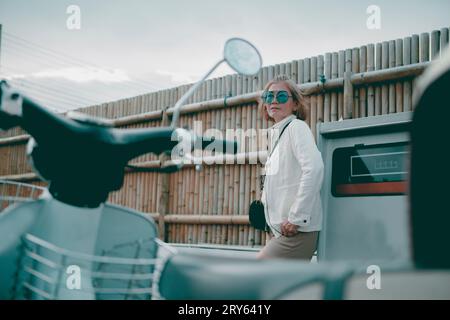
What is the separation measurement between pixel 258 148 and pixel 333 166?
2542mm

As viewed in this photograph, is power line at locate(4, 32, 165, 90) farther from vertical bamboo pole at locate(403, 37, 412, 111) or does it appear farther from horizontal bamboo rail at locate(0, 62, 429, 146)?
vertical bamboo pole at locate(403, 37, 412, 111)

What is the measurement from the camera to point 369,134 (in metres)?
2.13

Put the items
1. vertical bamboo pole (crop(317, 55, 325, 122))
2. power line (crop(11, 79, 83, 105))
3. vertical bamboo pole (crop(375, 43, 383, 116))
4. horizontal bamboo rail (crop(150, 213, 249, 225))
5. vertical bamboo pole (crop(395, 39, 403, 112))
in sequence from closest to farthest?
power line (crop(11, 79, 83, 105)), vertical bamboo pole (crop(395, 39, 403, 112)), vertical bamboo pole (crop(375, 43, 383, 116)), vertical bamboo pole (crop(317, 55, 325, 122)), horizontal bamboo rail (crop(150, 213, 249, 225))

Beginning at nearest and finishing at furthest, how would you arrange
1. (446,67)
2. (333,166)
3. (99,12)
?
(446,67), (99,12), (333,166)

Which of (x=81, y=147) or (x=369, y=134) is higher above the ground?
(x=369, y=134)

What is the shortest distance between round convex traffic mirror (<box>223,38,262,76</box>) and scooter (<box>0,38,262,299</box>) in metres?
0.11

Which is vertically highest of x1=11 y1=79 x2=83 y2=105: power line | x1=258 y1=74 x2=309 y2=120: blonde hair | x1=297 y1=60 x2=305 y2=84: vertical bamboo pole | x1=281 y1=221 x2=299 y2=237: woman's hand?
x1=297 y1=60 x2=305 y2=84: vertical bamboo pole

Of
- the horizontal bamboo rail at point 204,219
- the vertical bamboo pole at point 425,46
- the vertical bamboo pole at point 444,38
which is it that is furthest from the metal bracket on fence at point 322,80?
the horizontal bamboo rail at point 204,219

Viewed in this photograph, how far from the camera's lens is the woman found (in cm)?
169

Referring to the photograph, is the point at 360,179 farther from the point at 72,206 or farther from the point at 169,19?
the point at 72,206

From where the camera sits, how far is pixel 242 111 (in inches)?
192

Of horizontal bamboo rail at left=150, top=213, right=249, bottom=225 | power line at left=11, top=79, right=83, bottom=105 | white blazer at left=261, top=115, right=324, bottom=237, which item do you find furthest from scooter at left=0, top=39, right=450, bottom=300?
horizontal bamboo rail at left=150, top=213, right=249, bottom=225

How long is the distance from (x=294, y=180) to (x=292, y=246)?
0.24m
